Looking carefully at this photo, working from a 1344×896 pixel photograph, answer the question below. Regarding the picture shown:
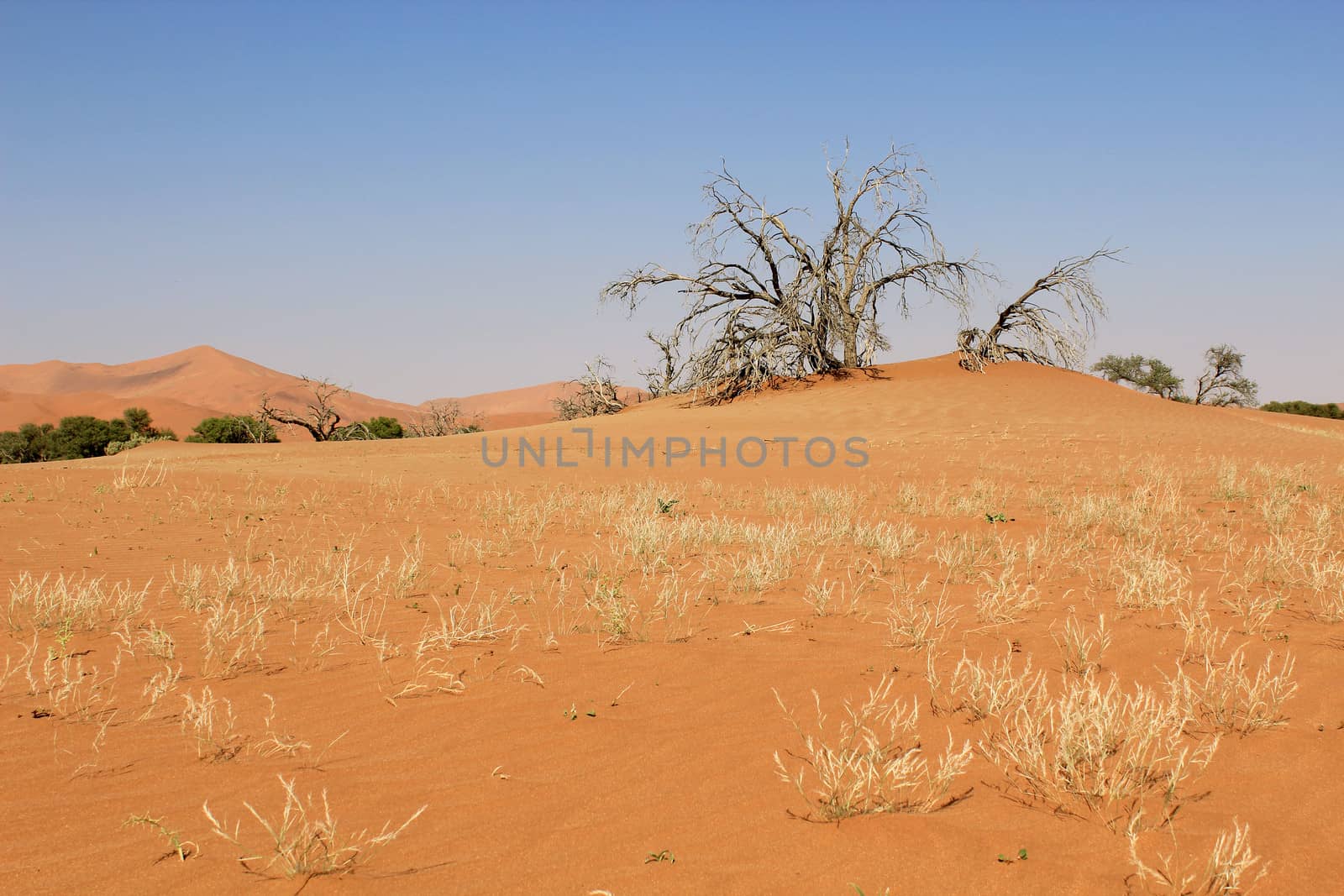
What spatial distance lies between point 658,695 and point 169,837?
2.07m

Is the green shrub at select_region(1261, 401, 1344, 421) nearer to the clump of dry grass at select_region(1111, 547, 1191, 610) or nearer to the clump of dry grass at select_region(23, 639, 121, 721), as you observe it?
the clump of dry grass at select_region(1111, 547, 1191, 610)

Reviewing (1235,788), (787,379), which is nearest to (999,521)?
(1235,788)

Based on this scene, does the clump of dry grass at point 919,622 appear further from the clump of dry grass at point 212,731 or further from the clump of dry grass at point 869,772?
the clump of dry grass at point 212,731

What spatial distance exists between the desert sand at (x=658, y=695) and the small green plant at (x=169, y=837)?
0.01 m

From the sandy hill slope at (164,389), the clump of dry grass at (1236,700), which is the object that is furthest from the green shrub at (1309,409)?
the sandy hill slope at (164,389)

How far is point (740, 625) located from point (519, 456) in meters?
14.1

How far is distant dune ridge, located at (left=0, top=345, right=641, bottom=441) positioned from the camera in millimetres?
58250

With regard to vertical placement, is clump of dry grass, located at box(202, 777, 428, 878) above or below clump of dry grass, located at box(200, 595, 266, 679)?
below

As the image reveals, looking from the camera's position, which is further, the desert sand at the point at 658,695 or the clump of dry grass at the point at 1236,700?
the clump of dry grass at the point at 1236,700

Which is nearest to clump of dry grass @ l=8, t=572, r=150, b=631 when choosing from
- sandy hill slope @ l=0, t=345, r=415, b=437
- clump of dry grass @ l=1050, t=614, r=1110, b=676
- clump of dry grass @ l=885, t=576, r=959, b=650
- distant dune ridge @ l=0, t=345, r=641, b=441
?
clump of dry grass @ l=885, t=576, r=959, b=650

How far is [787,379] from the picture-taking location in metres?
29.7

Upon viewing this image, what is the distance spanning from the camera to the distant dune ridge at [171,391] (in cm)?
5825

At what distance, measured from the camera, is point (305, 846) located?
8.04 feet

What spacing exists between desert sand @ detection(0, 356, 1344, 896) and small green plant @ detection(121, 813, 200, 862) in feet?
0.04
